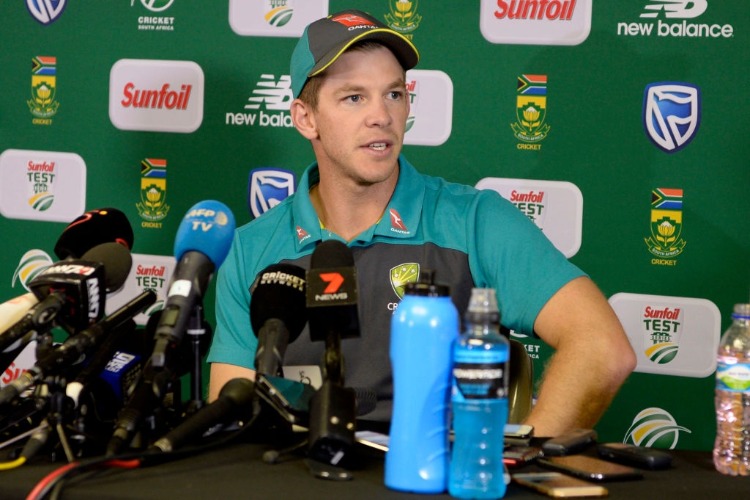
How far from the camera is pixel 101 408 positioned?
1.57m

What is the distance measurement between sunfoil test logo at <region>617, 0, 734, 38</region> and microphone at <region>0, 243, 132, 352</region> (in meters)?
1.88

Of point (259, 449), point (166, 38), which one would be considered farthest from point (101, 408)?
point (166, 38)

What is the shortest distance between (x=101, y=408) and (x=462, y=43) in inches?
71.0

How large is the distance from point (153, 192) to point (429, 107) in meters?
0.94

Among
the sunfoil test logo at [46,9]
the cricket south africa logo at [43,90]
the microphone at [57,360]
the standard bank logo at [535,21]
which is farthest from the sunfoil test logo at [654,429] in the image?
the sunfoil test logo at [46,9]

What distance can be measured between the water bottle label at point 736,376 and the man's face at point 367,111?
3.70 feet

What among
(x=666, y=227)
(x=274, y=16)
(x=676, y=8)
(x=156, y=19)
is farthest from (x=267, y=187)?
(x=676, y=8)

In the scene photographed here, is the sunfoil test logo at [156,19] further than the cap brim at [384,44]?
Yes

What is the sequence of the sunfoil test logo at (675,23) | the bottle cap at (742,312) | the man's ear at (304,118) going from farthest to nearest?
the sunfoil test logo at (675,23) < the man's ear at (304,118) < the bottle cap at (742,312)

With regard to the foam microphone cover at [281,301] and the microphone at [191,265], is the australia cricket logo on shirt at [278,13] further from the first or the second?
the foam microphone cover at [281,301]

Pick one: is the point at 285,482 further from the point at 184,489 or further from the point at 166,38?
the point at 166,38

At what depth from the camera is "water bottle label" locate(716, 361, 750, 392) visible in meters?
1.41

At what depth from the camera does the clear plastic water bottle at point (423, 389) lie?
49.3 inches

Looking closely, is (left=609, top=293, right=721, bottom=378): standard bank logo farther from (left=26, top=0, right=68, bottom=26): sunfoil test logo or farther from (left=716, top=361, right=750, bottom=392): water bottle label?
(left=26, top=0, right=68, bottom=26): sunfoil test logo
